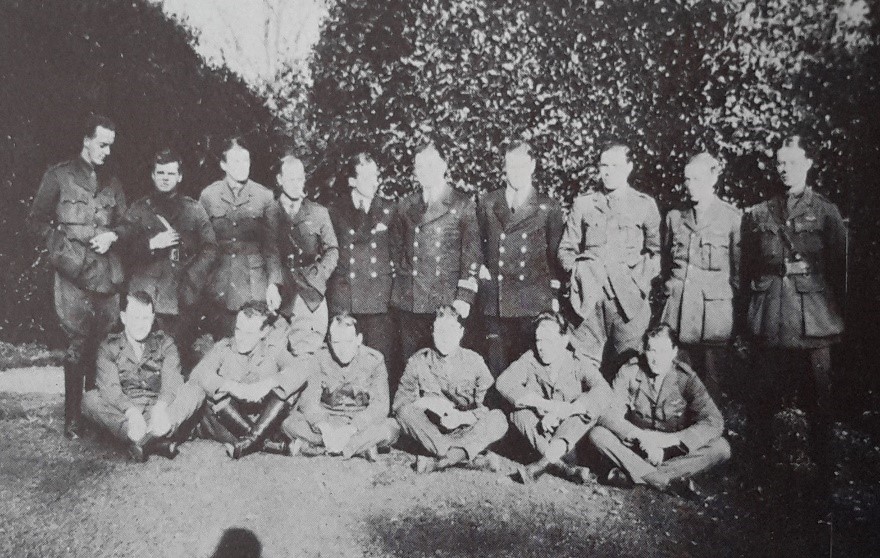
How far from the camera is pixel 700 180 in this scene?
2494 millimetres

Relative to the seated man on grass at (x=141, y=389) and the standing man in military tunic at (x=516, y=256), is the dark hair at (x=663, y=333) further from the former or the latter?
the seated man on grass at (x=141, y=389)

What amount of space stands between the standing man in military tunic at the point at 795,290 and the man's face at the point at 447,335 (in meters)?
1.09

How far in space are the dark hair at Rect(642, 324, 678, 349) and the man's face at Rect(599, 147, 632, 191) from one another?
1.83 feet

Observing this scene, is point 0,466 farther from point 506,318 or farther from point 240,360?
point 506,318

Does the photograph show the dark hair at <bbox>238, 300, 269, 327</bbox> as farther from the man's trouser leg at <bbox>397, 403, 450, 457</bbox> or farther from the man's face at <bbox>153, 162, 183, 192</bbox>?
the man's trouser leg at <bbox>397, 403, 450, 457</bbox>

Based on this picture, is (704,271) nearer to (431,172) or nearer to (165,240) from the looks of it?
(431,172)

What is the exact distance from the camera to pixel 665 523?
2207 mm

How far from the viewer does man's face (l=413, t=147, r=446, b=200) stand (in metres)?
2.73

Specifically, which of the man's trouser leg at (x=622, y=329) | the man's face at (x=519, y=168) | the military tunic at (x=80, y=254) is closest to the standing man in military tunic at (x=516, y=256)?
the man's face at (x=519, y=168)

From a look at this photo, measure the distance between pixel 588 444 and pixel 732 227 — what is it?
3.12 feet

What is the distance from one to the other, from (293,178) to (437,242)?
2.16ft

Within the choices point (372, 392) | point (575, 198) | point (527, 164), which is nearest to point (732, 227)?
point (575, 198)

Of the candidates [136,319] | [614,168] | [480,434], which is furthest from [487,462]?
[136,319]

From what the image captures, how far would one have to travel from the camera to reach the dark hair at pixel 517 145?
8.56 feet
